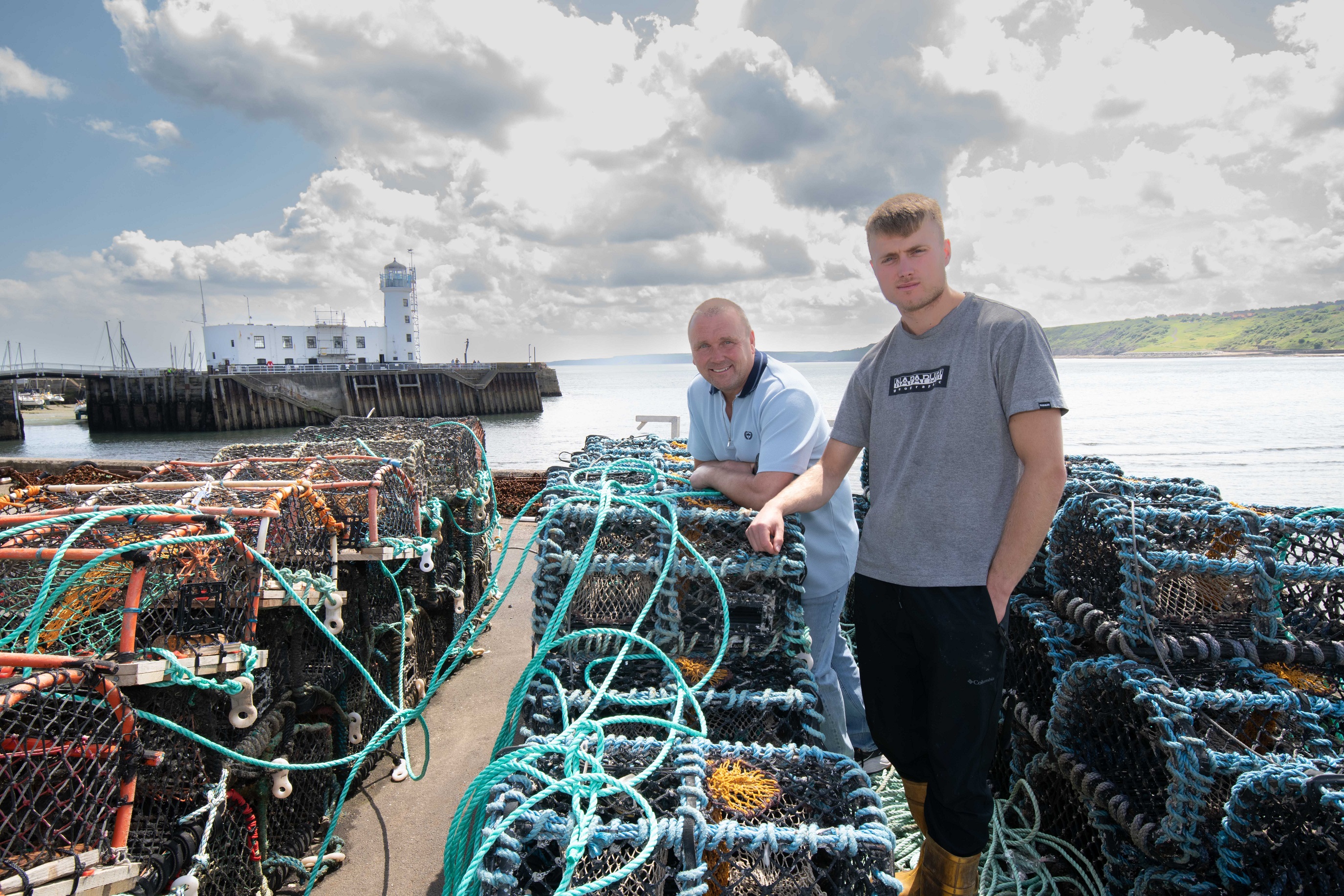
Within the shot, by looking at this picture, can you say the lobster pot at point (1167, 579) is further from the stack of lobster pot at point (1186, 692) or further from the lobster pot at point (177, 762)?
the lobster pot at point (177, 762)

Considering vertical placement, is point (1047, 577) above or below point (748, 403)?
below

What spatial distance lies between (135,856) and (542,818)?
48.2 inches

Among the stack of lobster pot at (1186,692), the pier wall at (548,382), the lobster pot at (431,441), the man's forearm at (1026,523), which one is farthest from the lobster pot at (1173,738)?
the pier wall at (548,382)

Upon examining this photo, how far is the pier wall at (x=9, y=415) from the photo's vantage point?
32500mm

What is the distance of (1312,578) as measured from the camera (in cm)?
216

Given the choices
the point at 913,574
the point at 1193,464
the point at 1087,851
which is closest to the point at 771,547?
the point at 913,574

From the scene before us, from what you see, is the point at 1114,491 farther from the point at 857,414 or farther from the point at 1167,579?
the point at 857,414

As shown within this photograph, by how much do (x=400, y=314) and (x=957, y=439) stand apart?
5854cm

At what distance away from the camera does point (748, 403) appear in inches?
101

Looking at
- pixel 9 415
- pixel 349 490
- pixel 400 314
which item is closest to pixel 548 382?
pixel 400 314

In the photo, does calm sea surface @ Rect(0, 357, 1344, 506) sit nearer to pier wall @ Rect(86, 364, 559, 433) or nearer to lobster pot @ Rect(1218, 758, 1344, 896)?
pier wall @ Rect(86, 364, 559, 433)

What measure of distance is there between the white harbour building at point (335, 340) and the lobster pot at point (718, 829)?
182ft

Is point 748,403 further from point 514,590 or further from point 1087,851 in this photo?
point 514,590

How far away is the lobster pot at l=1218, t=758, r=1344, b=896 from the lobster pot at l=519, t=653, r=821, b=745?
1033 millimetres
